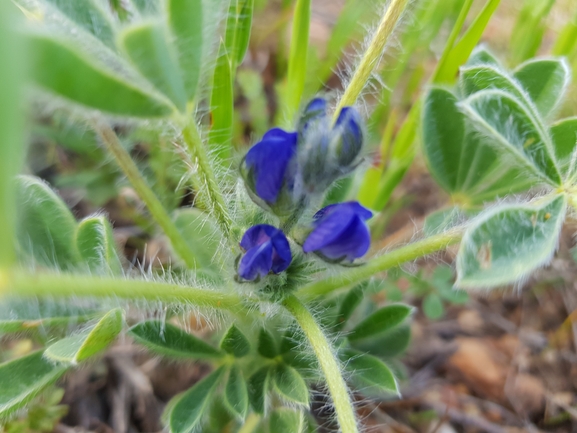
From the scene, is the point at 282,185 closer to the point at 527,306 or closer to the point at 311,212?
the point at 311,212

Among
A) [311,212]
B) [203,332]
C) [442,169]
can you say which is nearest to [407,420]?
[203,332]

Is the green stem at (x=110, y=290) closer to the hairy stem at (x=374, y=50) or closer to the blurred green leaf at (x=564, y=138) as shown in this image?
the hairy stem at (x=374, y=50)

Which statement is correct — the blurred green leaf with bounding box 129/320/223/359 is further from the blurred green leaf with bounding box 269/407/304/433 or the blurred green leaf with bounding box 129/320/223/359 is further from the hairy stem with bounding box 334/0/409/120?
the hairy stem with bounding box 334/0/409/120

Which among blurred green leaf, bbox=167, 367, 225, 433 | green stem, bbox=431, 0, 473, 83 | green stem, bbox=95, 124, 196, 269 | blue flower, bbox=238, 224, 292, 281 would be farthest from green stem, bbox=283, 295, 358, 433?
green stem, bbox=431, 0, 473, 83

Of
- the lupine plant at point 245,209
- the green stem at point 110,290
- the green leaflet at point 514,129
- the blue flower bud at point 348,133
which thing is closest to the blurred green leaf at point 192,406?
the lupine plant at point 245,209

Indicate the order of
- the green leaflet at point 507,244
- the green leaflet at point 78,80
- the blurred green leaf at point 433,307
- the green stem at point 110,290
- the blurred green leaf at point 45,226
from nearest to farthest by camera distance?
1. the green leaflet at point 78,80
2. the green stem at point 110,290
3. the green leaflet at point 507,244
4. the blurred green leaf at point 45,226
5. the blurred green leaf at point 433,307

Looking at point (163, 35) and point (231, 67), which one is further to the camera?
point (231, 67)

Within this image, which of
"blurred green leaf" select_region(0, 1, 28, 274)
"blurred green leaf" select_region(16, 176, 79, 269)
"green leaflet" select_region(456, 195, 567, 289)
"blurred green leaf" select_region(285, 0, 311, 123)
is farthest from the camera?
"blurred green leaf" select_region(285, 0, 311, 123)
